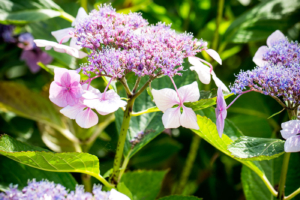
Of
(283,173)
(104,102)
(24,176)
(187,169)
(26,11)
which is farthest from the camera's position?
(187,169)

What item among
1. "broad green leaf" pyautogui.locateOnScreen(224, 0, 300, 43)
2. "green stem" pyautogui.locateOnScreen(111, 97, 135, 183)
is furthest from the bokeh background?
"green stem" pyautogui.locateOnScreen(111, 97, 135, 183)


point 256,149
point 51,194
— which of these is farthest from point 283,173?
point 51,194

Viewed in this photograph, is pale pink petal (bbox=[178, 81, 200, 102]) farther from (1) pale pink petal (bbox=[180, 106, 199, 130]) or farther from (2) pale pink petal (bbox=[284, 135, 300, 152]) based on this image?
(2) pale pink petal (bbox=[284, 135, 300, 152])

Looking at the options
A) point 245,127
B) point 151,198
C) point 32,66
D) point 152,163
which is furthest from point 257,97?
point 32,66

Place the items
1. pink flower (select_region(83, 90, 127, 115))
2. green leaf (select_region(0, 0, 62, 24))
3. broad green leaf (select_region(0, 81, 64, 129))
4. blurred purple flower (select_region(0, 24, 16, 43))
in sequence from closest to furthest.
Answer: pink flower (select_region(83, 90, 127, 115)) < green leaf (select_region(0, 0, 62, 24)) < broad green leaf (select_region(0, 81, 64, 129)) < blurred purple flower (select_region(0, 24, 16, 43))

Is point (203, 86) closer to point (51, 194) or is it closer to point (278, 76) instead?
point (278, 76)

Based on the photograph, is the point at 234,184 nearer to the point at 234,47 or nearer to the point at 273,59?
the point at 234,47
